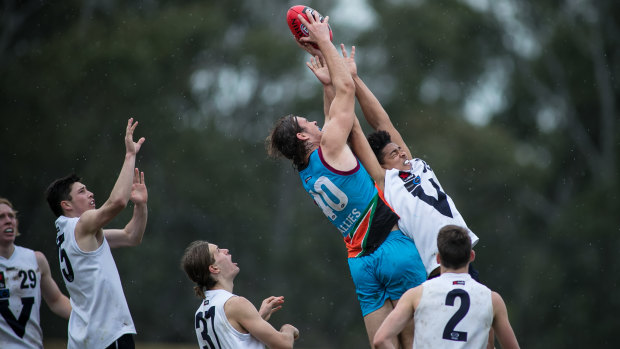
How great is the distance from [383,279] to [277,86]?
Answer: 20765mm

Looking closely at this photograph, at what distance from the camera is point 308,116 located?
2514 centimetres

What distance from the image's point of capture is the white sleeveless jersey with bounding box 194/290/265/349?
503cm

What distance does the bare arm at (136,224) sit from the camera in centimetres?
623

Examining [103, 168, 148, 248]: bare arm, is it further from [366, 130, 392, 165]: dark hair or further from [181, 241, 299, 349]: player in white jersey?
[366, 130, 392, 165]: dark hair

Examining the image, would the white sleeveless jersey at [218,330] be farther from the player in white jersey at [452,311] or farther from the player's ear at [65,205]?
the player's ear at [65,205]

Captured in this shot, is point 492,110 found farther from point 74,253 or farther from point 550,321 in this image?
point 74,253

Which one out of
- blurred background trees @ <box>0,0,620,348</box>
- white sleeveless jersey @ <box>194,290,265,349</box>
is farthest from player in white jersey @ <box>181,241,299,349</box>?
blurred background trees @ <box>0,0,620,348</box>

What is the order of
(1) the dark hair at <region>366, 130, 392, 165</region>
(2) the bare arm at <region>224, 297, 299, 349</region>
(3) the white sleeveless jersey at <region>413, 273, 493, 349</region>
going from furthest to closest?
(1) the dark hair at <region>366, 130, 392, 165</region>
(2) the bare arm at <region>224, 297, 299, 349</region>
(3) the white sleeveless jersey at <region>413, 273, 493, 349</region>

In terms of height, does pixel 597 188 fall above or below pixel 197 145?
below

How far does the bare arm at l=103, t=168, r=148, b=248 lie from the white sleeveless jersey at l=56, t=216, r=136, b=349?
509 mm

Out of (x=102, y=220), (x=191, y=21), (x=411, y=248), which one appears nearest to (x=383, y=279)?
(x=411, y=248)

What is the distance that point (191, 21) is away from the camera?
82.0ft

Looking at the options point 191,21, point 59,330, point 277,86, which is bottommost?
point 59,330

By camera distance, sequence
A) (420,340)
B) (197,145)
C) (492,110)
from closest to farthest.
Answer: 1. (420,340)
2. (197,145)
3. (492,110)
